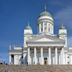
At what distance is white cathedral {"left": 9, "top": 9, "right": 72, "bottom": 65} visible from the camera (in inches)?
2464

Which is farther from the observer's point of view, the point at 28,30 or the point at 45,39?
the point at 28,30

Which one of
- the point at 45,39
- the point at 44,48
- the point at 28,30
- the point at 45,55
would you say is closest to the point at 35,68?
the point at 45,39

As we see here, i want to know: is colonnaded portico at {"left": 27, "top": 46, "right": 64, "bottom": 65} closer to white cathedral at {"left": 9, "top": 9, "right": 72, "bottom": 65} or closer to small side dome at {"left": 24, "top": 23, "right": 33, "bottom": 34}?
white cathedral at {"left": 9, "top": 9, "right": 72, "bottom": 65}

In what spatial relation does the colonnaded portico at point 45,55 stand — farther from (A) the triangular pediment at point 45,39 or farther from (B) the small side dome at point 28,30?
(B) the small side dome at point 28,30

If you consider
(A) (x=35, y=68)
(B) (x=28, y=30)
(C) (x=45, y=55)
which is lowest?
(A) (x=35, y=68)

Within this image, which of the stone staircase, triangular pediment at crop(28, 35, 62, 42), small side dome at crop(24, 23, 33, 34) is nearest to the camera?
the stone staircase

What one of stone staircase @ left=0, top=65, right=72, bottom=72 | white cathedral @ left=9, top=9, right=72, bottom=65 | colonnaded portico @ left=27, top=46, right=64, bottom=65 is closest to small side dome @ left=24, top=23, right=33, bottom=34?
white cathedral @ left=9, top=9, right=72, bottom=65

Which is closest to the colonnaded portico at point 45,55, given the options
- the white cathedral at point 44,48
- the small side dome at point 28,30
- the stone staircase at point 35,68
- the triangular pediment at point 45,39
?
the white cathedral at point 44,48

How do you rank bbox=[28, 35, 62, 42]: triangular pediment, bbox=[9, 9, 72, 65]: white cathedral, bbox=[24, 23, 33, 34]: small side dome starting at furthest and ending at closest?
bbox=[24, 23, 33, 34]: small side dome → bbox=[28, 35, 62, 42]: triangular pediment → bbox=[9, 9, 72, 65]: white cathedral

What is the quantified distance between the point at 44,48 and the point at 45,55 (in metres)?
1.85

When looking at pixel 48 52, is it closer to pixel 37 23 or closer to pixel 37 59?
pixel 37 59

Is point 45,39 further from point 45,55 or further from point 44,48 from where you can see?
point 45,55

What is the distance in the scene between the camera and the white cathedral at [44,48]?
6259 cm

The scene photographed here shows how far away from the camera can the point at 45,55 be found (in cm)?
6531
